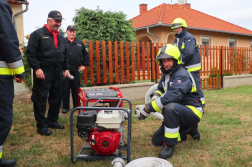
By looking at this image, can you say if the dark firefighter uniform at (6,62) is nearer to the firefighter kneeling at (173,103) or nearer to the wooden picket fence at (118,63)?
the firefighter kneeling at (173,103)

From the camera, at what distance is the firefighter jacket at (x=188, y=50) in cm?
464

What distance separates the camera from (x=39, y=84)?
4004 mm

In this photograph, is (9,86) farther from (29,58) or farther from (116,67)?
(116,67)

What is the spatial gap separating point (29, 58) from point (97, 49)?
3.00 meters

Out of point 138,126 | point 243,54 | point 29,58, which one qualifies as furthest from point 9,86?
point 243,54

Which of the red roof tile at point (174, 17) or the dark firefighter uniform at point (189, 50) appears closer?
the dark firefighter uniform at point (189, 50)

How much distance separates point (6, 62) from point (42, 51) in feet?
4.87

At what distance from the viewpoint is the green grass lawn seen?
2.94 meters

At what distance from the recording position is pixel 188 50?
4.63 metres

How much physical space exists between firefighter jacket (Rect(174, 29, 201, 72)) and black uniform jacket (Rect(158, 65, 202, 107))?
1.48m

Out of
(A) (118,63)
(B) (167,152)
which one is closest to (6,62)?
(B) (167,152)

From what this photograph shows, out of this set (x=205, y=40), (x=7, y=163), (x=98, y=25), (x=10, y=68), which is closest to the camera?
(x=10, y=68)

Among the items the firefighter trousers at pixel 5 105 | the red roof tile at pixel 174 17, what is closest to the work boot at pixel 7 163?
the firefighter trousers at pixel 5 105

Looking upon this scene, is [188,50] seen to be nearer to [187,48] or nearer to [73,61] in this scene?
[187,48]
